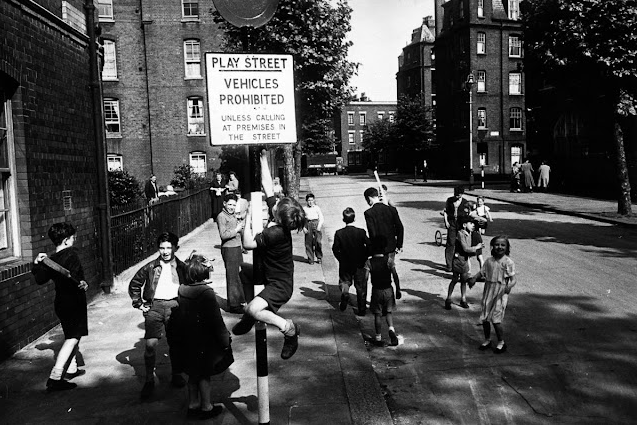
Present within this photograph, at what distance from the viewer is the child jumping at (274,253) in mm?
4527

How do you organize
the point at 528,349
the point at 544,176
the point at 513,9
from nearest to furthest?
the point at 528,349 → the point at 544,176 → the point at 513,9

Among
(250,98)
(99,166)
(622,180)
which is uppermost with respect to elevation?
(250,98)

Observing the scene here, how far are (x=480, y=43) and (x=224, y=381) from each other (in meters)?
48.2

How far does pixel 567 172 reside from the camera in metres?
30.8

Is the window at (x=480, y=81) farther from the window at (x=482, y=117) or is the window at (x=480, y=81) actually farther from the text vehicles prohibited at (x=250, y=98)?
the text vehicles prohibited at (x=250, y=98)

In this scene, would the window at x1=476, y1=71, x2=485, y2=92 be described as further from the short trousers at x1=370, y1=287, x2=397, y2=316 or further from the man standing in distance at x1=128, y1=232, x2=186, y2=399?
the man standing in distance at x1=128, y1=232, x2=186, y2=399

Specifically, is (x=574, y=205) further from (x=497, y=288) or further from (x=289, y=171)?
(x=497, y=288)

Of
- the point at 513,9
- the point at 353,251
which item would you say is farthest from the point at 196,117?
the point at 513,9

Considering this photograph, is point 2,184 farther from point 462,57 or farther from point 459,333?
point 462,57

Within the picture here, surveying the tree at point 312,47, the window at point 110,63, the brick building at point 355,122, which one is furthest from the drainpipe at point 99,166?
the brick building at point 355,122

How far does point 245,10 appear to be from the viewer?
14.7ft

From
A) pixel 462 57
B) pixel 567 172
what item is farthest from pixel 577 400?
pixel 462 57

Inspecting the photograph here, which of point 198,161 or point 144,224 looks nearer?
point 144,224

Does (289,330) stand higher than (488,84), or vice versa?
(488,84)
